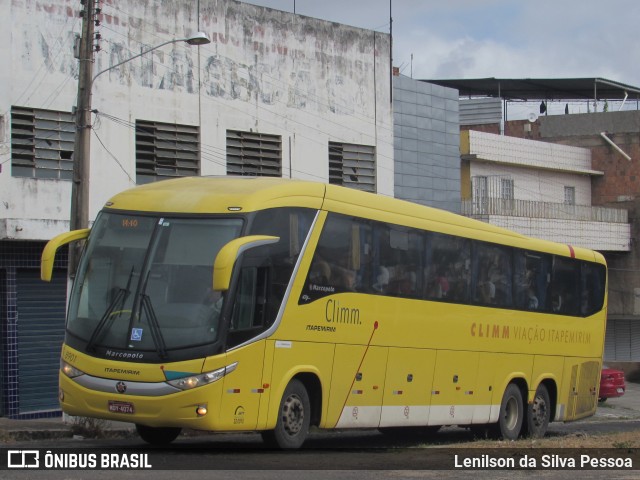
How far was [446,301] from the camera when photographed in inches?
690

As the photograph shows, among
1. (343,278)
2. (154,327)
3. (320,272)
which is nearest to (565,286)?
(343,278)

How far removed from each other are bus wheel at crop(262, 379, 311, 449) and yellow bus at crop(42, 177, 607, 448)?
0.02 metres

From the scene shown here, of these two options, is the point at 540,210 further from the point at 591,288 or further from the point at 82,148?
the point at 82,148

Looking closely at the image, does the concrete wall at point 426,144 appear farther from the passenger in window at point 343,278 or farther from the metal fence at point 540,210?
the passenger in window at point 343,278

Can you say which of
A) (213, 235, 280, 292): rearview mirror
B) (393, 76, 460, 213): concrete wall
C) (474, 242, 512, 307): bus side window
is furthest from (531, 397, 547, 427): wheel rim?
(393, 76, 460, 213): concrete wall

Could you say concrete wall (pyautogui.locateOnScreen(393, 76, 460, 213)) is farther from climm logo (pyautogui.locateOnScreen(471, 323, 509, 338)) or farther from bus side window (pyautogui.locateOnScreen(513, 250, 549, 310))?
climm logo (pyautogui.locateOnScreen(471, 323, 509, 338))

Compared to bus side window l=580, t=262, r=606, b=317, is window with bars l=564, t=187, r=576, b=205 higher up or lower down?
higher up

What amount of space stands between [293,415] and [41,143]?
408 inches

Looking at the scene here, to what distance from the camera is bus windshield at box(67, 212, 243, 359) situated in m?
12.7

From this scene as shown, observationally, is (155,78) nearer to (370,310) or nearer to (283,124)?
(283,124)

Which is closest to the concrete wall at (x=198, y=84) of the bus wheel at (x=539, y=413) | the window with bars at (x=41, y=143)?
the window with bars at (x=41, y=143)

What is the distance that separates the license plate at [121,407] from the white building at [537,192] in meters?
22.6

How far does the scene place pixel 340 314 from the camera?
14.7 m

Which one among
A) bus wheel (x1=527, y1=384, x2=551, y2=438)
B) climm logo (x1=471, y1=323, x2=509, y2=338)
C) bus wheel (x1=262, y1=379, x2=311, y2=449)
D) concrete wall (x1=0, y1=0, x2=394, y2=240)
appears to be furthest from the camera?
concrete wall (x1=0, y1=0, x2=394, y2=240)
